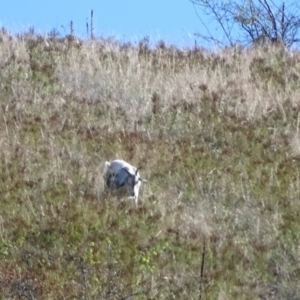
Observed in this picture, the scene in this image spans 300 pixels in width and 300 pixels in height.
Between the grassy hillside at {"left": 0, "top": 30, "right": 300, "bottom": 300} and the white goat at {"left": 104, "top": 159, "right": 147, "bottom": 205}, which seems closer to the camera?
the grassy hillside at {"left": 0, "top": 30, "right": 300, "bottom": 300}

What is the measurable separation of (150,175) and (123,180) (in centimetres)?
61

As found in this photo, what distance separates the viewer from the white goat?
26.9 ft

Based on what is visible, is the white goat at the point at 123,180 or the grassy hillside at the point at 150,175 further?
the white goat at the point at 123,180

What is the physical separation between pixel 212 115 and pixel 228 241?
3.22 metres

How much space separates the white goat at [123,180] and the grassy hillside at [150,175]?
3.6 inches

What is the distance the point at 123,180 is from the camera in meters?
8.16

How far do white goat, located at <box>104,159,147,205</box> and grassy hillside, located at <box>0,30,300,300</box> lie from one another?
9 centimetres

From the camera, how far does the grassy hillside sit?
22.7 ft

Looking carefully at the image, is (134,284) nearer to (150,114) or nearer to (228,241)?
(228,241)

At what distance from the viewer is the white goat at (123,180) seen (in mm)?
8194

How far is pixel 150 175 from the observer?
8.73 metres

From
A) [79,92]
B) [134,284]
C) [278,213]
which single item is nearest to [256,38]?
[79,92]

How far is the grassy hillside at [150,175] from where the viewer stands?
6.93 metres

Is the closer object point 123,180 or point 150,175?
point 123,180
